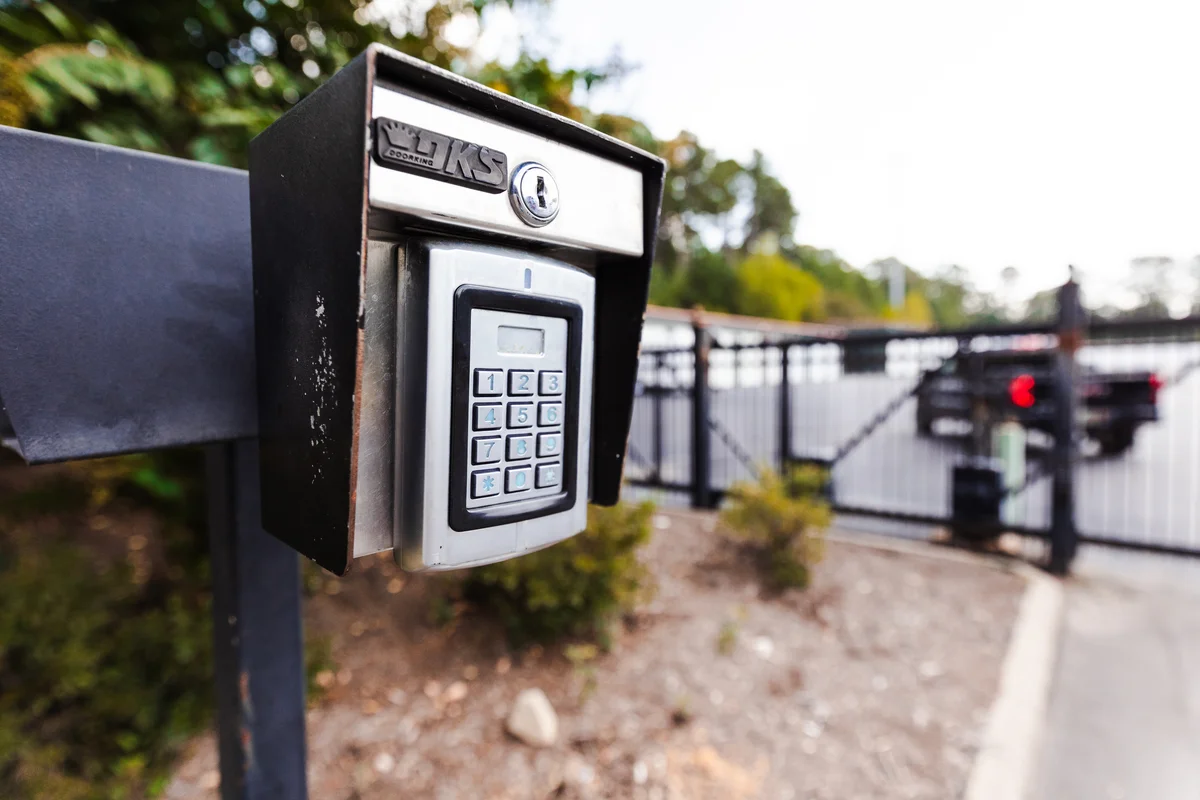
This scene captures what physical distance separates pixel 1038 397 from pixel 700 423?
10.2 feet

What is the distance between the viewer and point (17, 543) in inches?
75.6

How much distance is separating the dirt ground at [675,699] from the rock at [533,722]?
A: 0.03 m

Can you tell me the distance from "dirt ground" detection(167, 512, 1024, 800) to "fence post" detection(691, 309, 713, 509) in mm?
1410

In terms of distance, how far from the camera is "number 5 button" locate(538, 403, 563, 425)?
789mm

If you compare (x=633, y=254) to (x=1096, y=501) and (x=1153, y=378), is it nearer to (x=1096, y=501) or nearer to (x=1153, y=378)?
(x=1096, y=501)

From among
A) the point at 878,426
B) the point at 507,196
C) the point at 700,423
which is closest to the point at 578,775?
the point at 507,196

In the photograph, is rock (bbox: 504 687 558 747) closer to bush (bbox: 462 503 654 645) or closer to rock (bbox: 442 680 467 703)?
rock (bbox: 442 680 467 703)

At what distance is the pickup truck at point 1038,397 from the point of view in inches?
183

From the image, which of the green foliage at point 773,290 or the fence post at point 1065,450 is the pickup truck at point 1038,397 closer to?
the fence post at point 1065,450

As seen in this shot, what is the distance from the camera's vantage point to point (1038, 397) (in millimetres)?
5223

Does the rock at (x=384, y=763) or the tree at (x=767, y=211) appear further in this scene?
the tree at (x=767, y=211)

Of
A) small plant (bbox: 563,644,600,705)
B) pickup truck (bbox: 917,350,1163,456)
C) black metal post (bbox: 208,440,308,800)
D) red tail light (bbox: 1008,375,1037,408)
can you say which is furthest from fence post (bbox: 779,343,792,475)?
black metal post (bbox: 208,440,308,800)

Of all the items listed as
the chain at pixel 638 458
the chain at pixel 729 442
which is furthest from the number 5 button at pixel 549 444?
the chain at pixel 638 458

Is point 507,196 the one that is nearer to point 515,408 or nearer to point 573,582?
point 515,408
